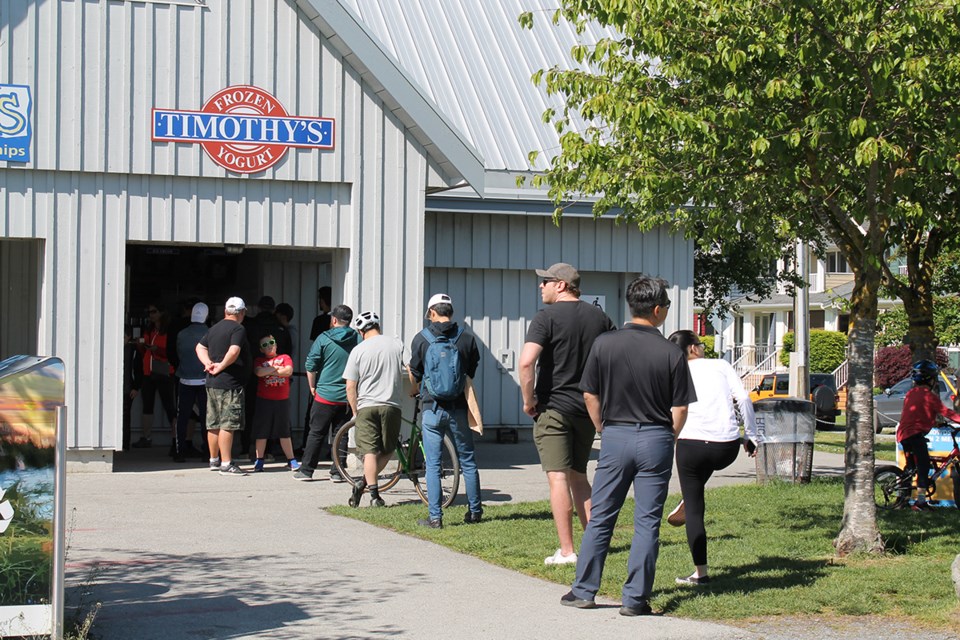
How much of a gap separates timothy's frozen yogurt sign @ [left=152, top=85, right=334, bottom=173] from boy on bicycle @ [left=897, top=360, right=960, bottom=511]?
6734mm

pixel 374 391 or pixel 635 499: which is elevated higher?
pixel 374 391

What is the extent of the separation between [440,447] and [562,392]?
6.48ft

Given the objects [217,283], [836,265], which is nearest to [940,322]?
[217,283]

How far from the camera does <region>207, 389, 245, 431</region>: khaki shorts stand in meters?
13.5

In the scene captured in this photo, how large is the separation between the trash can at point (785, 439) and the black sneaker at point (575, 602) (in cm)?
643

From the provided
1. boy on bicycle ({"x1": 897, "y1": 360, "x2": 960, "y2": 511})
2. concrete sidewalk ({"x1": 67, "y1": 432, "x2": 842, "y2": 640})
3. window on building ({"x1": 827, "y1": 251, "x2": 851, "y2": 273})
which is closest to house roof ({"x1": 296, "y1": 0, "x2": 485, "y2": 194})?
concrete sidewalk ({"x1": 67, "y1": 432, "x2": 842, "y2": 640})

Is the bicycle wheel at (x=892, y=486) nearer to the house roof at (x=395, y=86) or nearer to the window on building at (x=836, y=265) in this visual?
the house roof at (x=395, y=86)

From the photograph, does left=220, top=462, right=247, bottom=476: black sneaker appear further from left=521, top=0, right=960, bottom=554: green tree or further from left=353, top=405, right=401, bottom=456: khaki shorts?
left=521, top=0, right=960, bottom=554: green tree

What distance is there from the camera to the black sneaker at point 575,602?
7.39 metres

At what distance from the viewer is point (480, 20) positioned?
19.8m

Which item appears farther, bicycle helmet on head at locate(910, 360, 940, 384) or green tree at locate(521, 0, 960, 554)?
bicycle helmet on head at locate(910, 360, 940, 384)

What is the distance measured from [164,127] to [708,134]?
6.53 m

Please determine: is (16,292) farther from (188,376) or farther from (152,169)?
(152,169)

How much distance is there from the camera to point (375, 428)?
11.1m
